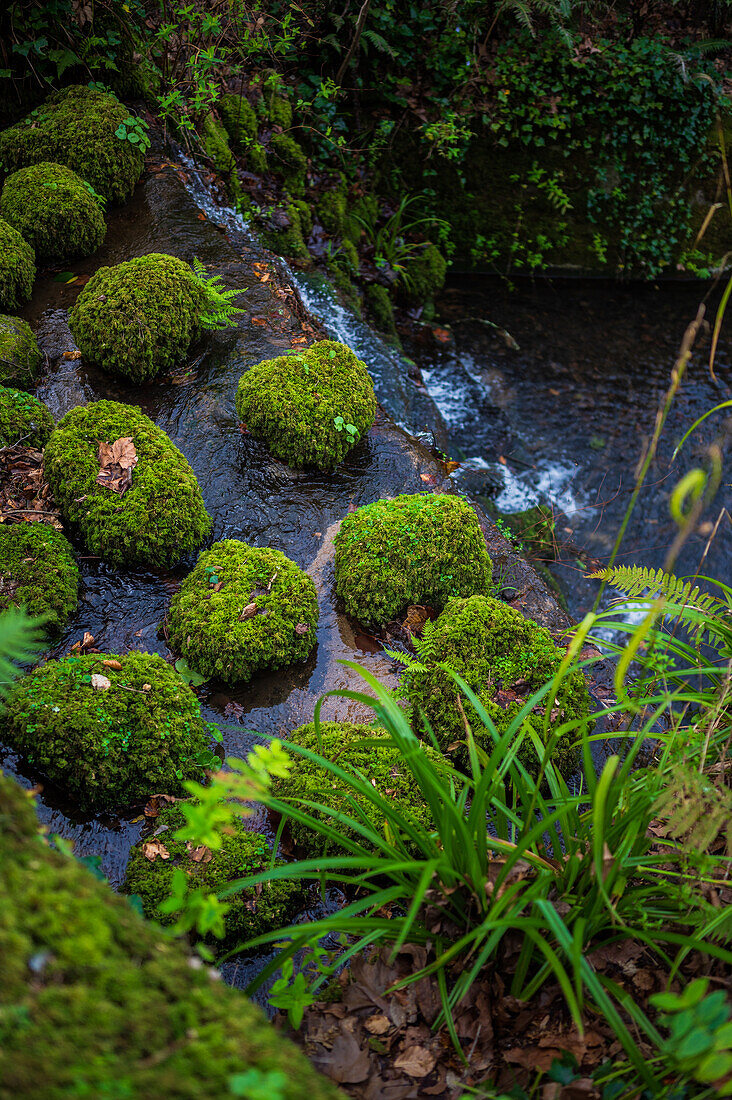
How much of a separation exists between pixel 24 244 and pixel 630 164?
24.0 ft

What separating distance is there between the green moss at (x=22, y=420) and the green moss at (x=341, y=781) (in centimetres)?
237

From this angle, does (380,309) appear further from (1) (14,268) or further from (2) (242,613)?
(2) (242,613)

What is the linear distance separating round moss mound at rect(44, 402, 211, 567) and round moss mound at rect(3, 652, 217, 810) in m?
0.79

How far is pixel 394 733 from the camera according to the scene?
180 centimetres

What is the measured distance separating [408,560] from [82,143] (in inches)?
180

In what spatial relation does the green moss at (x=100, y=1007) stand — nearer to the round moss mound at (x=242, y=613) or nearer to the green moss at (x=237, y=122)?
the round moss mound at (x=242, y=613)

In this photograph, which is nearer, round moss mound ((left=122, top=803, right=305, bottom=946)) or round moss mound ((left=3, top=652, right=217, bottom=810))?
round moss mound ((left=122, top=803, right=305, bottom=946))

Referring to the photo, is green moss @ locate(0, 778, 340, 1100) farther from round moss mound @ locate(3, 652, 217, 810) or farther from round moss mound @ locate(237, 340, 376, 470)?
round moss mound @ locate(237, 340, 376, 470)

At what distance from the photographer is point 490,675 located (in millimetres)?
2934

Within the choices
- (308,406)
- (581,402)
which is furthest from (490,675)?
(581,402)

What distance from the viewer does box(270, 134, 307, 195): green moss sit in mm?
6801

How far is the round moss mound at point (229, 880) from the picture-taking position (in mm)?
2172

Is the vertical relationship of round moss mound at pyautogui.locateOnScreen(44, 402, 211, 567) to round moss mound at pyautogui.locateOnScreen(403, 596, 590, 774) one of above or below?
above

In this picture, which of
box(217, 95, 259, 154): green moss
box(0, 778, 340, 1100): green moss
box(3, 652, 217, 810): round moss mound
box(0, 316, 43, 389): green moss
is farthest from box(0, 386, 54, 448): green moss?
box(217, 95, 259, 154): green moss
